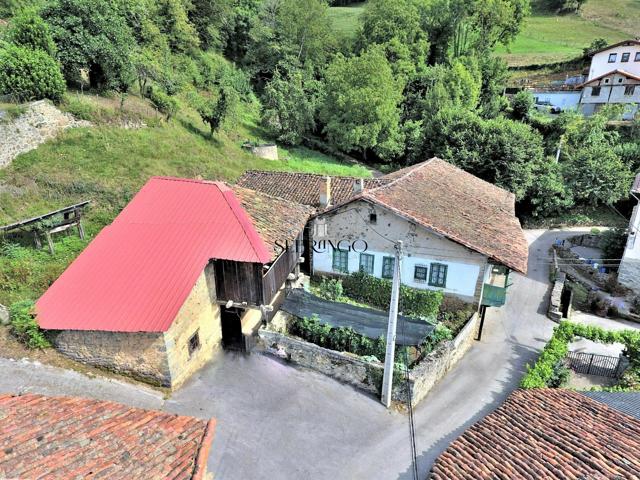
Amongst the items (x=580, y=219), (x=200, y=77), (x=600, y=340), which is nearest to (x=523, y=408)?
(x=600, y=340)

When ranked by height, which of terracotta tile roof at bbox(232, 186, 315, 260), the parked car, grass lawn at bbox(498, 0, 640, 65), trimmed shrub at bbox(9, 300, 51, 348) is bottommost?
trimmed shrub at bbox(9, 300, 51, 348)

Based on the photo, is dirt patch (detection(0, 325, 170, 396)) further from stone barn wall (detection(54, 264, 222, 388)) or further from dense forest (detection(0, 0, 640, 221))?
dense forest (detection(0, 0, 640, 221))

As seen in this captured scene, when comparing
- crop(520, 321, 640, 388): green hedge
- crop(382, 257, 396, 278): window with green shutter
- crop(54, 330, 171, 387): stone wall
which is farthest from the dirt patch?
crop(520, 321, 640, 388): green hedge

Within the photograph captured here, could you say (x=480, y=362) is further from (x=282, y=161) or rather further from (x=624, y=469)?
(x=282, y=161)

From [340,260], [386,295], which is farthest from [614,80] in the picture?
[340,260]

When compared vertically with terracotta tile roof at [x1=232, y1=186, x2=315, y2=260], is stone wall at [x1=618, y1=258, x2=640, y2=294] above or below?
below

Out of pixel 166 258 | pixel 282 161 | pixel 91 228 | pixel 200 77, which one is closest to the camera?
pixel 166 258

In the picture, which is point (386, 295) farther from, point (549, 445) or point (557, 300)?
point (549, 445)
